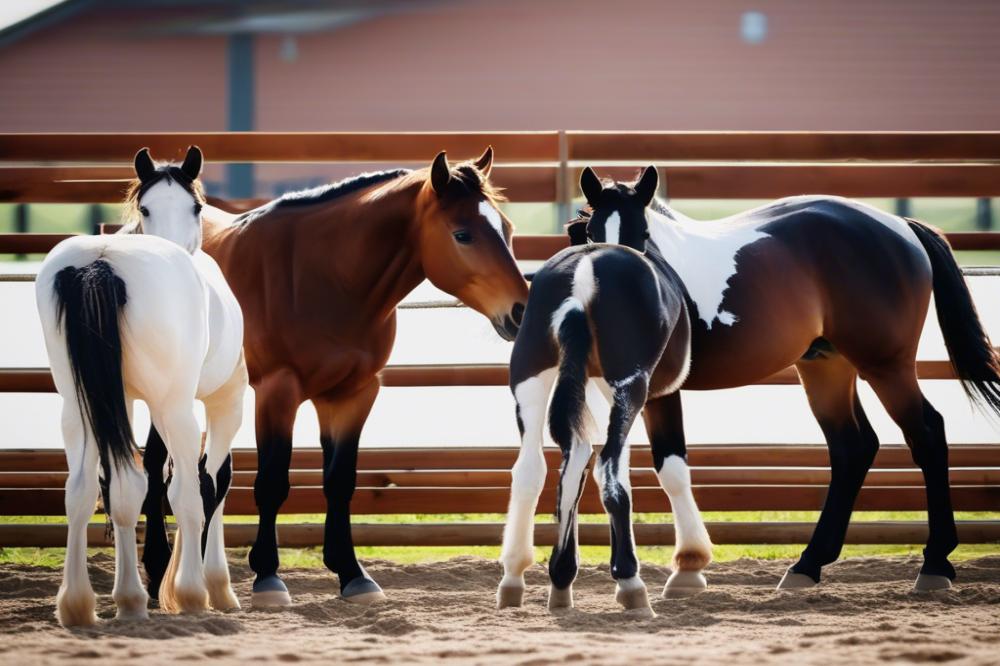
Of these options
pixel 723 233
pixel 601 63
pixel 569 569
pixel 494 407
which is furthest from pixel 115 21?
pixel 569 569

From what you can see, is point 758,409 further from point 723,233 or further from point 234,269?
point 234,269

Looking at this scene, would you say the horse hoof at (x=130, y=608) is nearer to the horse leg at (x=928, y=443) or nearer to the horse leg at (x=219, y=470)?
the horse leg at (x=219, y=470)

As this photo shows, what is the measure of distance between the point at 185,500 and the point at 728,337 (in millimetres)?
2311

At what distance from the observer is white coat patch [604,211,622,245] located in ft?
15.5

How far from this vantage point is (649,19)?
46.8 ft

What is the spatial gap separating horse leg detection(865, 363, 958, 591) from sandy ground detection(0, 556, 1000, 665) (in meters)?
0.21

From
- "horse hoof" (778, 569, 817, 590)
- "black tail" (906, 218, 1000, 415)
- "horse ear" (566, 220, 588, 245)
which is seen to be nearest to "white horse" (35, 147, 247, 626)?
"horse ear" (566, 220, 588, 245)

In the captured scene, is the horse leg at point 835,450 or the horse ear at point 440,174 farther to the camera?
the horse leg at point 835,450

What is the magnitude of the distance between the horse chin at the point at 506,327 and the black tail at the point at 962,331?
1990mm

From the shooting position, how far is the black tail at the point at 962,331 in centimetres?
523

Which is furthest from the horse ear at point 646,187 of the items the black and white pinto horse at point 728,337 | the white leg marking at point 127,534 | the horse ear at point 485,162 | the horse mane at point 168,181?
the white leg marking at point 127,534

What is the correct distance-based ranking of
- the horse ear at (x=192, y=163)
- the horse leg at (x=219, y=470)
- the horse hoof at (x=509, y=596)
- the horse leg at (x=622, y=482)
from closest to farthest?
the horse leg at (x=622, y=482) < the horse hoof at (x=509, y=596) < the horse leg at (x=219, y=470) < the horse ear at (x=192, y=163)

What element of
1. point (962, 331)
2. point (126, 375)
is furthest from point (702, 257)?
point (126, 375)

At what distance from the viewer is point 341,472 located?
5.12m
